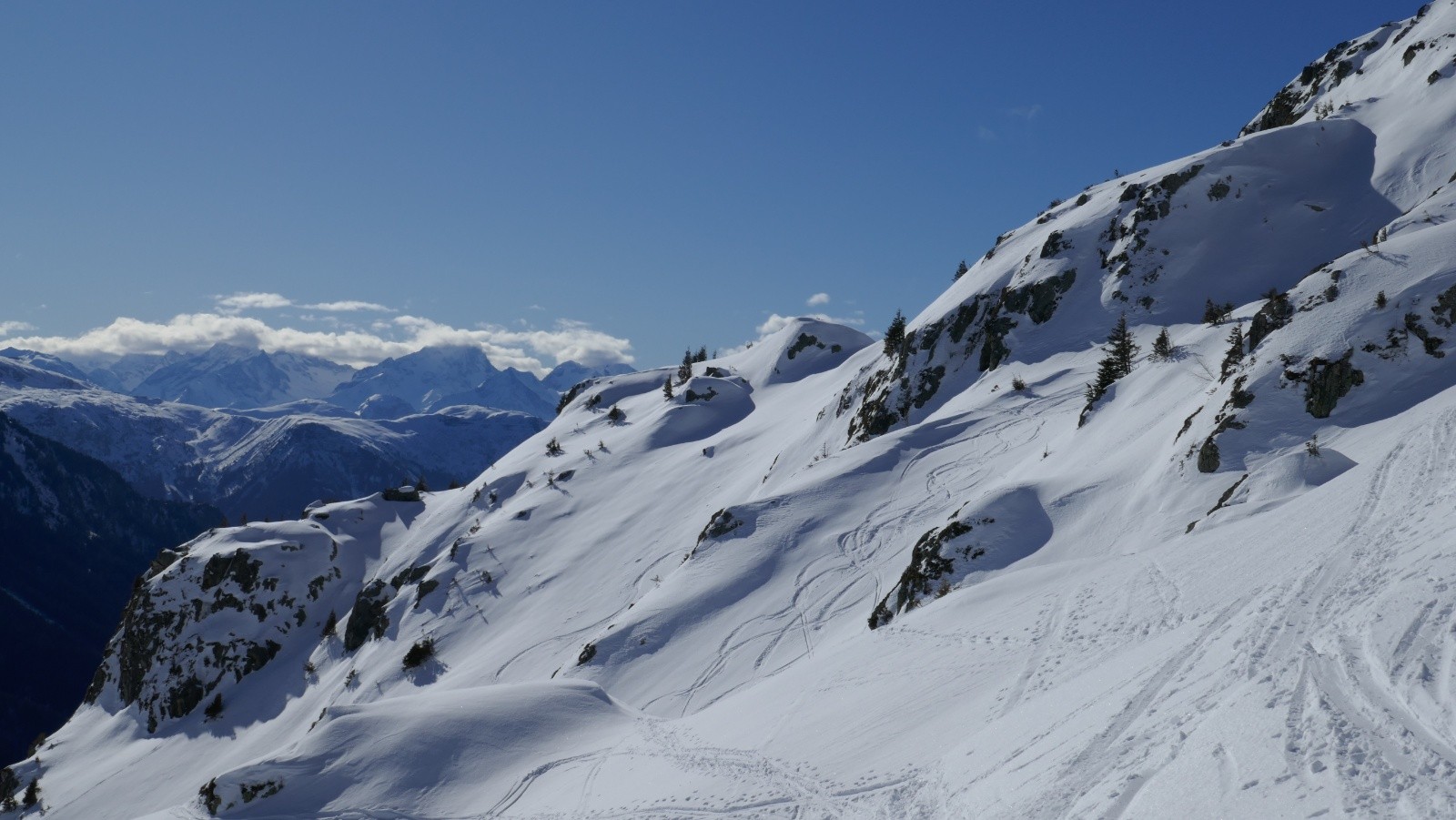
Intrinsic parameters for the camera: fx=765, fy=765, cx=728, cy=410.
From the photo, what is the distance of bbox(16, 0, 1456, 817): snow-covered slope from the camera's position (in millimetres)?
7629

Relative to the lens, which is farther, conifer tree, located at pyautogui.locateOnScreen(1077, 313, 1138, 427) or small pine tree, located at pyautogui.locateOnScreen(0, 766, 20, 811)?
small pine tree, located at pyautogui.locateOnScreen(0, 766, 20, 811)

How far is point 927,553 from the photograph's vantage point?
18172mm

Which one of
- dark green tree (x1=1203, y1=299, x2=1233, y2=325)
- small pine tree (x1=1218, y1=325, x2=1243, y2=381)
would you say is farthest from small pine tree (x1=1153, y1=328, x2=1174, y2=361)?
small pine tree (x1=1218, y1=325, x2=1243, y2=381)

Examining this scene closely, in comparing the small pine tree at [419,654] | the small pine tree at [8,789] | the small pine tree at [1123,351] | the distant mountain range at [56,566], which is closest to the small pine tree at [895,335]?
the small pine tree at [1123,351]

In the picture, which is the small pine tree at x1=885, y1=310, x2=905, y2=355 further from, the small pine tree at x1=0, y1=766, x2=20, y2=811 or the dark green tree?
the small pine tree at x1=0, y1=766, x2=20, y2=811

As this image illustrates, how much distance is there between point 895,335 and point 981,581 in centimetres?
2471

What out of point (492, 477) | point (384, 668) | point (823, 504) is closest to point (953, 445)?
point (823, 504)

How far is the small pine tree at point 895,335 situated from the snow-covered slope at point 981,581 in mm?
297

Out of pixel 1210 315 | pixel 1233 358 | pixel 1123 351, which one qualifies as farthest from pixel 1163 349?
pixel 1233 358

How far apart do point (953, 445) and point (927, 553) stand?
9.34 meters

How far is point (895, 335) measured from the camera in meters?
39.9

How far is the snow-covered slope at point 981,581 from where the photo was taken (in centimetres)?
763

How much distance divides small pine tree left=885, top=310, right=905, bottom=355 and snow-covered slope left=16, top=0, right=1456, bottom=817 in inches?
11.7

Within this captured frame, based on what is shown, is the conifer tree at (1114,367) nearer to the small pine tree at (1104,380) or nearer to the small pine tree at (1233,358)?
the small pine tree at (1104,380)
